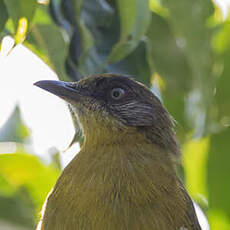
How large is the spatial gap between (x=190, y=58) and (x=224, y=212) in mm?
1435

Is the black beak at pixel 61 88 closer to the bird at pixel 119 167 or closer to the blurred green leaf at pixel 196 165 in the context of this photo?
the bird at pixel 119 167

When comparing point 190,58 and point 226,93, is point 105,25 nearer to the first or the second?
point 190,58

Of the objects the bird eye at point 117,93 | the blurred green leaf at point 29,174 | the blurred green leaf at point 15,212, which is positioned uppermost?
the bird eye at point 117,93

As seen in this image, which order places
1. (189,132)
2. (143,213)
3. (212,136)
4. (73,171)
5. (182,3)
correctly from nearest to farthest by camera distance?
(143,213) → (73,171) → (182,3) → (212,136) → (189,132)

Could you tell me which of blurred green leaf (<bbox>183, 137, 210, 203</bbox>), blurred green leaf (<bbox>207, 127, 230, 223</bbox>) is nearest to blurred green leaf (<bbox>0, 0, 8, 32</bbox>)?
blurred green leaf (<bbox>207, 127, 230, 223</bbox>)

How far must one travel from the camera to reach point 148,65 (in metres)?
4.88

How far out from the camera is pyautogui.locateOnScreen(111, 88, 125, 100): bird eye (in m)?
5.77

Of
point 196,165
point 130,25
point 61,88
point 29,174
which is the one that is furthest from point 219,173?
point 130,25

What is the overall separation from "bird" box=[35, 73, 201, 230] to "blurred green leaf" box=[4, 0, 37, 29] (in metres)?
1.17

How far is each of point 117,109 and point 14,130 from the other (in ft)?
4.67

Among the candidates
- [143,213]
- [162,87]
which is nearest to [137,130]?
[162,87]

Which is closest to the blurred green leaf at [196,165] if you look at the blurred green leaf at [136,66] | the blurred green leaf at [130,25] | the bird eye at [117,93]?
the bird eye at [117,93]

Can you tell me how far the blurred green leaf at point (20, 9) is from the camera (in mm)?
4094

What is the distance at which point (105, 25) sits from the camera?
489 cm
